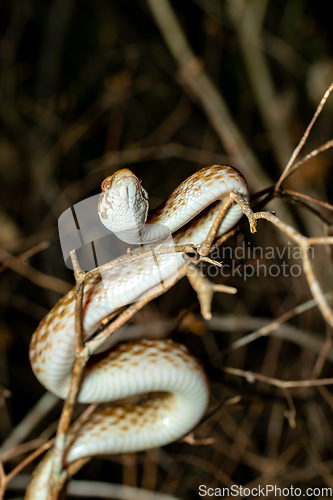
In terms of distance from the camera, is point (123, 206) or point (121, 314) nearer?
point (121, 314)

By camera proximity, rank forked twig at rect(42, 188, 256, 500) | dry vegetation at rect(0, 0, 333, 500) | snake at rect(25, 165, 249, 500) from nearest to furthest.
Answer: forked twig at rect(42, 188, 256, 500) → snake at rect(25, 165, 249, 500) → dry vegetation at rect(0, 0, 333, 500)

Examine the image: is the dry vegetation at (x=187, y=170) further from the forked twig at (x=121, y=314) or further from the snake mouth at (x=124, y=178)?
the snake mouth at (x=124, y=178)

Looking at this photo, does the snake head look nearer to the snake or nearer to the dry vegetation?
the snake

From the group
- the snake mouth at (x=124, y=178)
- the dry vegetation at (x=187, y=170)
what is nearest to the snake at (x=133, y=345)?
the snake mouth at (x=124, y=178)

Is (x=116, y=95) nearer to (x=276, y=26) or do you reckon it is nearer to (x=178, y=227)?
(x=276, y=26)

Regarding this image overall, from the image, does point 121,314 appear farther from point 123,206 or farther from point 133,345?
point 133,345

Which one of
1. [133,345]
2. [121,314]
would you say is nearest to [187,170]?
[133,345]

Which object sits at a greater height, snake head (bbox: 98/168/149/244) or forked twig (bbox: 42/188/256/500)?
snake head (bbox: 98/168/149/244)

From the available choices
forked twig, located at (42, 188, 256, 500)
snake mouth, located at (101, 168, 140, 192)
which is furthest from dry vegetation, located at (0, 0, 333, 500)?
Result: snake mouth, located at (101, 168, 140, 192)

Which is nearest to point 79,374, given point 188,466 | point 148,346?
point 148,346
